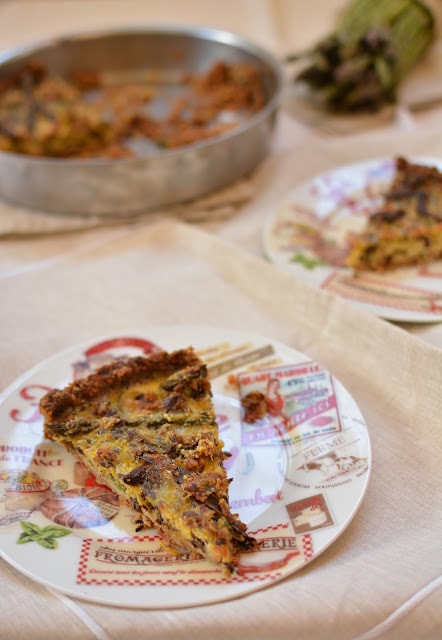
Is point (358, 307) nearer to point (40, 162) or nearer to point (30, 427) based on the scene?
point (30, 427)

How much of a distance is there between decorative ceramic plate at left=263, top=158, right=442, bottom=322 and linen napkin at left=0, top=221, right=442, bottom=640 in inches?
6.3

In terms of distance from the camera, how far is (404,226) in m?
2.63

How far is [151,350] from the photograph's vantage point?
2.09 metres

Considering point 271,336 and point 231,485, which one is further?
point 271,336

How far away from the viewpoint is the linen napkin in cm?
142

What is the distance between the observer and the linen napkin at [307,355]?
1416 mm

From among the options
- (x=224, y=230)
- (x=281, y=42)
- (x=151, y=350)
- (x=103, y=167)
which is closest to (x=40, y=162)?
(x=103, y=167)

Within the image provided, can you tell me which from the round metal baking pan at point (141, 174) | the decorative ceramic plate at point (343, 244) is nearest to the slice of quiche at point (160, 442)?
the decorative ceramic plate at point (343, 244)

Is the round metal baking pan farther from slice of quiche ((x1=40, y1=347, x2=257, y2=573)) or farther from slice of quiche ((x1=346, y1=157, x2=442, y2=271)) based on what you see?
slice of quiche ((x1=40, y1=347, x2=257, y2=573))

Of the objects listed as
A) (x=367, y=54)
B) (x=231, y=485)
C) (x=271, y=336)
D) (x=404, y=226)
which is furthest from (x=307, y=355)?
(x=367, y=54)

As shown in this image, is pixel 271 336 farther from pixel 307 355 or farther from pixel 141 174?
pixel 141 174

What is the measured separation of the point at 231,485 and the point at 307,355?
0.57 m

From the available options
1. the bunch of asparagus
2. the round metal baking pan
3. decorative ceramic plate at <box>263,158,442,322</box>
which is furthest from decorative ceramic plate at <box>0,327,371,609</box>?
the bunch of asparagus

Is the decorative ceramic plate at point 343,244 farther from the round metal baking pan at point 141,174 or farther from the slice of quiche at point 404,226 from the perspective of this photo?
the round metal baking pan at point 141,174
